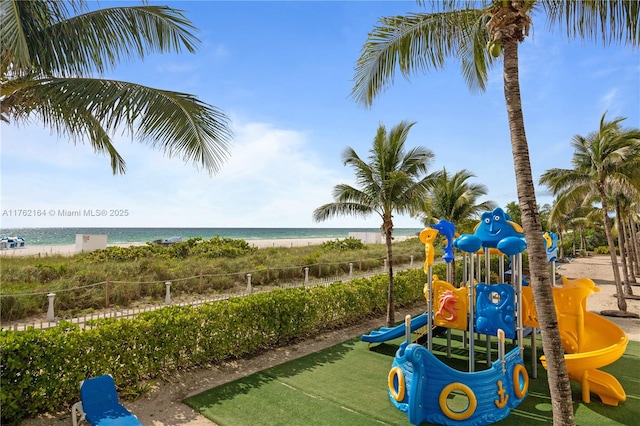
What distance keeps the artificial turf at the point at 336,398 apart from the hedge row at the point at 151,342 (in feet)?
3.31

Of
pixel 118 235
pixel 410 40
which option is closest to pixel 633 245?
pixel 410 40

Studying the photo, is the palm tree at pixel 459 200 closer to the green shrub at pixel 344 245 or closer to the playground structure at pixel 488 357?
the playground structure at pixel 488 357

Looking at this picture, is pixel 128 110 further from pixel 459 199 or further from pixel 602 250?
pixel 602 250

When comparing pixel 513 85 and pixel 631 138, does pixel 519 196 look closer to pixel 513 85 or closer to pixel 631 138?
pixel 513 85

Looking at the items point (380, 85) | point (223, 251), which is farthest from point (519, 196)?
point (223, 251)

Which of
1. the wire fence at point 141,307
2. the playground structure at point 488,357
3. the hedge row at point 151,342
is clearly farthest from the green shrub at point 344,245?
the playground structure at point 488,357

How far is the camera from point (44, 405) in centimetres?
491

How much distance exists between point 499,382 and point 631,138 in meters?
11.8

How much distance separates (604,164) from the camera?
12766 millimetres

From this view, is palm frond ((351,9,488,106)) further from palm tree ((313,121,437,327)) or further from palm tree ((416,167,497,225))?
palm tree ((416,167,497,225))

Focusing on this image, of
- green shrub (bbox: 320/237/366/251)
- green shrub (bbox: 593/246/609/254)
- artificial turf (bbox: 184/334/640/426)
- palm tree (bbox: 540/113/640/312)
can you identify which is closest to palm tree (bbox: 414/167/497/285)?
palm tree (bbox: 540/113/640/312)

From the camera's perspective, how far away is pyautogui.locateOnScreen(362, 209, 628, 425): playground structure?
5.12 m

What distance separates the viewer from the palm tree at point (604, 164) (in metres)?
12.3

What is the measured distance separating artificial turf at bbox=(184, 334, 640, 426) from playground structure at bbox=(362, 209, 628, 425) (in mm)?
232
